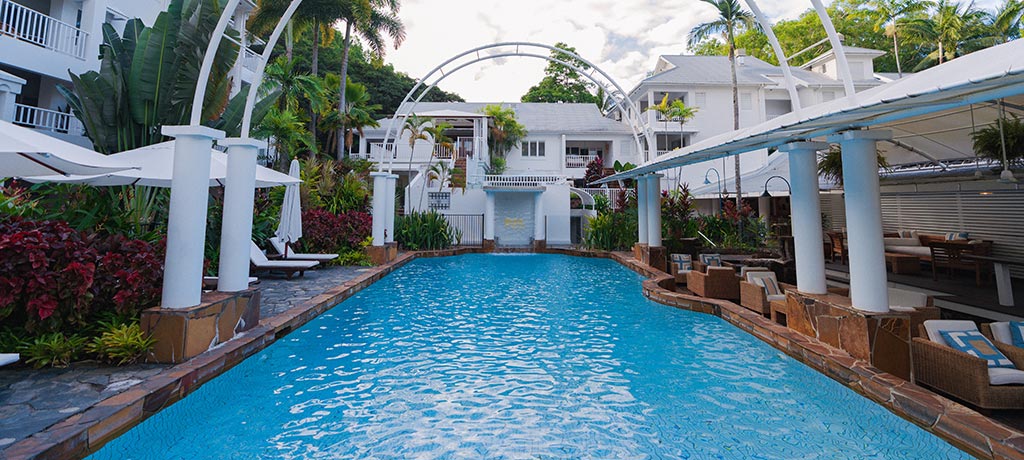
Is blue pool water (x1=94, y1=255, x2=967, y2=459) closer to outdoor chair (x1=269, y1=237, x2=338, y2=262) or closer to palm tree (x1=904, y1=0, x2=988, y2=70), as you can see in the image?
outdoor chair (x1=269, y1=237, x2=338, y2=262)

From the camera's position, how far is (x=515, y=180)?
800 inches

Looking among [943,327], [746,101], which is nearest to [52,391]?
[943,327]

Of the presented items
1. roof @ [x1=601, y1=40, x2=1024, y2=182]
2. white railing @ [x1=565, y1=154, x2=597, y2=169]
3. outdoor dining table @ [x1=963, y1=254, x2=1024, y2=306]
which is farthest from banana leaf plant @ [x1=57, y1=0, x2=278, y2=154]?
white railing @ [x1=565, y1=154, x2=597, y2=169]

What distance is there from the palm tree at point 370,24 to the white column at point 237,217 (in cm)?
1730

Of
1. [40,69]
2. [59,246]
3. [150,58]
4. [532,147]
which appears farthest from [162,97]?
[532,147]

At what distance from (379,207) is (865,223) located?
11685 millimetres

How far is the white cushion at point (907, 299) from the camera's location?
4.99 m

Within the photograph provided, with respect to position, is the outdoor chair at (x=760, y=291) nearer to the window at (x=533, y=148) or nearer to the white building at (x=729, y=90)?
the white building at (x=729, y=90)

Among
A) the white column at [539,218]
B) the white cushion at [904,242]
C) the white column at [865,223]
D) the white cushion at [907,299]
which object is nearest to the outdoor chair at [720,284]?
the white cushion at [907,299]

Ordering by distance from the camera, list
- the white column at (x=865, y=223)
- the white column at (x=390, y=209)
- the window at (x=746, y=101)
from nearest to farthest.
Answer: the white column at (x=865, y=223), the white column at (x=390, y=209), the window at (x=746, y=101)

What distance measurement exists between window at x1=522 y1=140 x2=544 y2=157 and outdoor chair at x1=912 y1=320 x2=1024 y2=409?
1054 inches

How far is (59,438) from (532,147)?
28686 millimetres

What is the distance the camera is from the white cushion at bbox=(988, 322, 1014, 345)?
4254 millimetres

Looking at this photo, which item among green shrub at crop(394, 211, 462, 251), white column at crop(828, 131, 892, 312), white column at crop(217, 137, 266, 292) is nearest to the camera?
white column at crop(828, 131, 892, 312)
